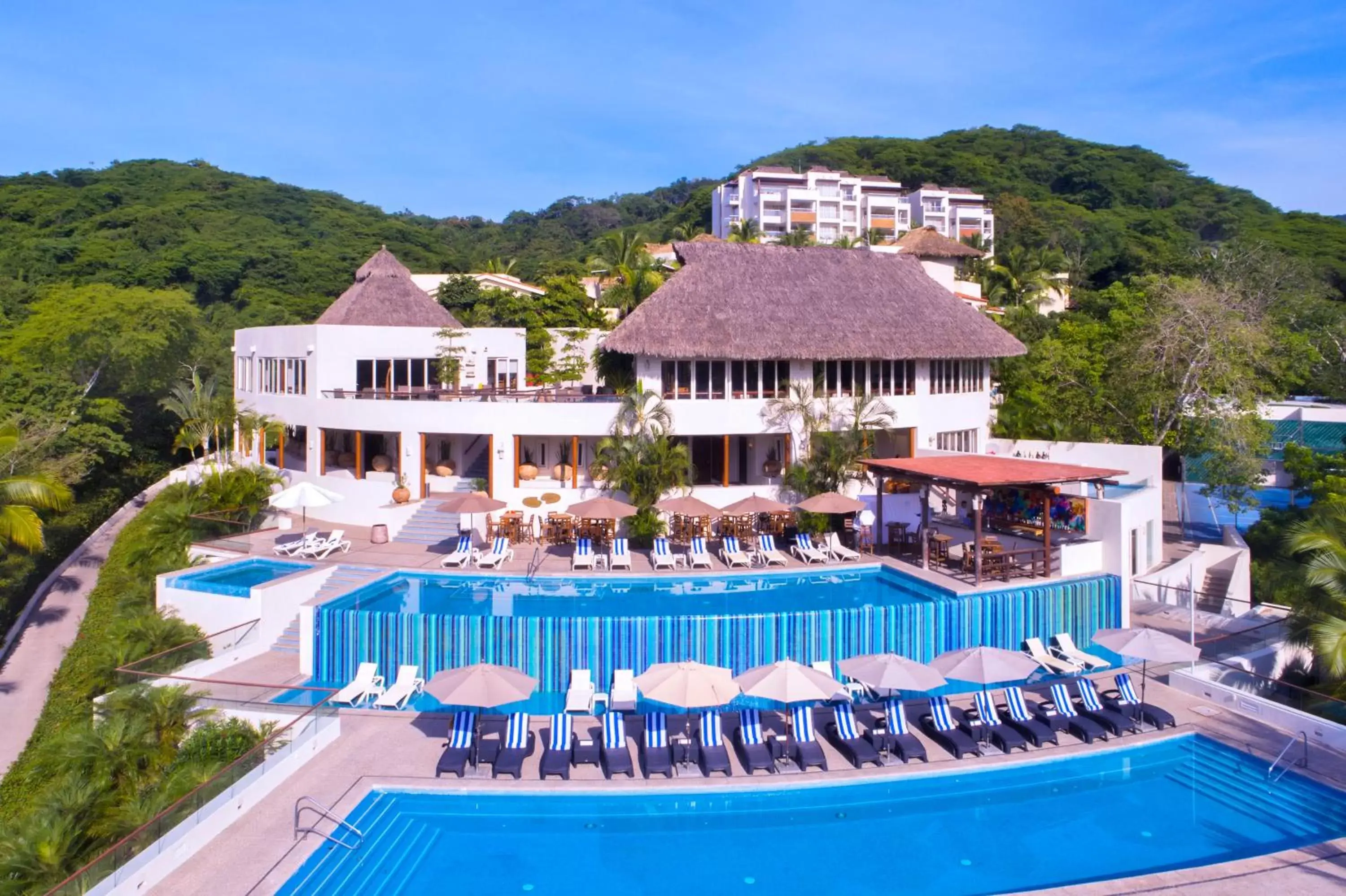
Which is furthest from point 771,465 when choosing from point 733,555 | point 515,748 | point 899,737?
point 515,748

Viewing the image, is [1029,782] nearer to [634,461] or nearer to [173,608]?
[634,461]

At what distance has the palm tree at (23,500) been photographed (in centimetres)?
1600

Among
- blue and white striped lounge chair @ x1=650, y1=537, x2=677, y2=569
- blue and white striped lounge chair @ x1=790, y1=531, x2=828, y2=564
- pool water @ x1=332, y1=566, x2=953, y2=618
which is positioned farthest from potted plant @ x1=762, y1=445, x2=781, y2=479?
pool water @ x1=332, y1=566, x2=953, y2=618

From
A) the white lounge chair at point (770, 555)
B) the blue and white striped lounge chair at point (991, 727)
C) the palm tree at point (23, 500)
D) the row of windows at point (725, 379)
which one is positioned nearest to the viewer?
the blue and white striped lounge chair at point (991, 727)

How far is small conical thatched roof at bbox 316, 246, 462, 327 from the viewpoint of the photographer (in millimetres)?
28609

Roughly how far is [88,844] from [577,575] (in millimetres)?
9250

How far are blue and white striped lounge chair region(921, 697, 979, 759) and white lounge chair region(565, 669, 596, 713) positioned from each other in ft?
15.9

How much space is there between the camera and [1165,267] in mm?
45719

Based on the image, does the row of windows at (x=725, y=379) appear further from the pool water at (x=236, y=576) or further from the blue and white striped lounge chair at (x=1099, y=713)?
the blue and white striped lounge chair at (x=1099, y=713)

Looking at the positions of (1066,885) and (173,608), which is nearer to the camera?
(1066,885)

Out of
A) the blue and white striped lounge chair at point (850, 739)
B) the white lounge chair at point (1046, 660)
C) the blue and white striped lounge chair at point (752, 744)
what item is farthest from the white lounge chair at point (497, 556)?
the white lounge chair at point (1046, 660)

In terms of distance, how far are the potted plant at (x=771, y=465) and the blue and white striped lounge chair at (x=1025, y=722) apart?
11748 millimetres

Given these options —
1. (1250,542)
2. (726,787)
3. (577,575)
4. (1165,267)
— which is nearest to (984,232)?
(1165,267)

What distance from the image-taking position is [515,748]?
12.0 metres
